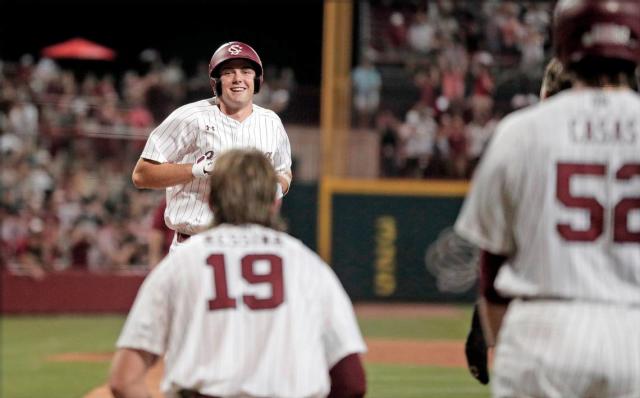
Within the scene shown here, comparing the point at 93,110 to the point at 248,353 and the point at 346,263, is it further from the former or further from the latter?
the point at 248,353

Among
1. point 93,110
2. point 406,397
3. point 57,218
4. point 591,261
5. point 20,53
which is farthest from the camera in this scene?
point 20,53

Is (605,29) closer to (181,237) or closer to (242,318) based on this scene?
(242,318)

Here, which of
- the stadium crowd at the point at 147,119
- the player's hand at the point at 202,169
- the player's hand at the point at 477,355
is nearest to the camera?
the player's hand at the point at 477,355

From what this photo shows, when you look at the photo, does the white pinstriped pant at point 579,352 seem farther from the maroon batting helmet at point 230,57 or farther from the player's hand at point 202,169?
the maroon batting helmet at point 230,57

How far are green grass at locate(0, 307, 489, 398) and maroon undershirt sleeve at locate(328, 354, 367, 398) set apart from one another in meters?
5.88

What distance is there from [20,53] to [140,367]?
26.5 meters

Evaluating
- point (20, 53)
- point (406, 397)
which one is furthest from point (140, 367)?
point (20, 53)

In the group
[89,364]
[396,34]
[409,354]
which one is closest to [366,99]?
[396,34]

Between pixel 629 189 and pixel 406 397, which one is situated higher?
pixel 629 189

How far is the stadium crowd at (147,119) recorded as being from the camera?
17.3 meters

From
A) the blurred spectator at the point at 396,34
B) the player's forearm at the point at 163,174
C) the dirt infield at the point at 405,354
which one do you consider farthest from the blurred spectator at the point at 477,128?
the player's forearm at the point at 163,174

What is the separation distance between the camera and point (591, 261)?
114 inches

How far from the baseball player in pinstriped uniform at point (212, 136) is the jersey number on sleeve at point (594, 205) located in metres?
3.27

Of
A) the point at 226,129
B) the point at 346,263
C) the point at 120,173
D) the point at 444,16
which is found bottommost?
the point at 346,263
